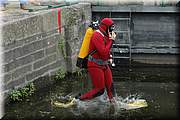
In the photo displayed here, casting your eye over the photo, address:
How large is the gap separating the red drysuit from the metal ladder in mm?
4672

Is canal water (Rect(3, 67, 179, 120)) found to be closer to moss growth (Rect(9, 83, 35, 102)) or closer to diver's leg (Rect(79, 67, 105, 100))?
moss growth (Rect(9, 83, 35, 102))

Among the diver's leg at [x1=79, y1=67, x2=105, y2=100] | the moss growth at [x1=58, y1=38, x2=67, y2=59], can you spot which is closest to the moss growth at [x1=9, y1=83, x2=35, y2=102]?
the diver's leg at [x1=79, y1=67, x2=105, y2=100]

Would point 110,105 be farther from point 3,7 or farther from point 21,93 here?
point 3,7

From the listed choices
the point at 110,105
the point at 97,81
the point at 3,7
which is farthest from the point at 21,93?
the point at 3,7

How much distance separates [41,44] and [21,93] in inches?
58.8

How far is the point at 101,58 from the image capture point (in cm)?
744

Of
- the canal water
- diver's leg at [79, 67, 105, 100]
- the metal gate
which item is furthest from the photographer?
the metal gate

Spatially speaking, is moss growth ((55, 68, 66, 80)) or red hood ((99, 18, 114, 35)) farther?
moss growth ((55, 68, 66, 80))

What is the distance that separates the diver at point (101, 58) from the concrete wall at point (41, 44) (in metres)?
1.61

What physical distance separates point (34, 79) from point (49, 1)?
4642 mm

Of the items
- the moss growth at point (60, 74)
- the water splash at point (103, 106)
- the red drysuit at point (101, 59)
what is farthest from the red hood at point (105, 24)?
the moss growth at point (60, 74)

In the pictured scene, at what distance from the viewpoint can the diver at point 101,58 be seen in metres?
7.26

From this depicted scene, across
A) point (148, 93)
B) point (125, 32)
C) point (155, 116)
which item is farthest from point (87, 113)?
point (125, 32)

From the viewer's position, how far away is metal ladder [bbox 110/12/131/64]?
12328 millimetres
